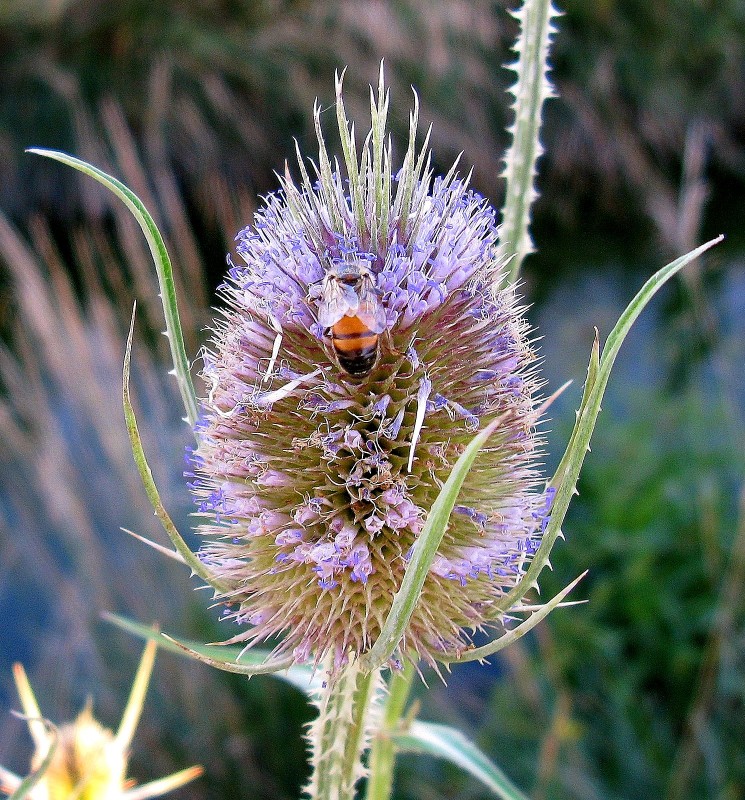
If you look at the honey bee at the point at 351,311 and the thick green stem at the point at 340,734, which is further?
the thick green stem at the point at 340,734

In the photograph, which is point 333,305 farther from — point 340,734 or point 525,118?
point 340,734

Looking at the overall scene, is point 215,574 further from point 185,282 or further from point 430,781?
point 185,282

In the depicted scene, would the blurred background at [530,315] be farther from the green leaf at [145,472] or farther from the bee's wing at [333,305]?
the green leaf at [145,472]

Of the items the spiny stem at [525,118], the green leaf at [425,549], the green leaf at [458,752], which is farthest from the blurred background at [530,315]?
the green leaf at [458,752]

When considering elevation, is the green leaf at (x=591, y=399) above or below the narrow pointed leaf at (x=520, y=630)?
above

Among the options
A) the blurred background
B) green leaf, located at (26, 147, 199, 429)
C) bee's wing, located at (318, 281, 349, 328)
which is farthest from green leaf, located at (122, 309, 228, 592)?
the blurred background

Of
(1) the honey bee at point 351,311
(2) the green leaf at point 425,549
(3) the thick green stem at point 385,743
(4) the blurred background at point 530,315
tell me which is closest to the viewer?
(2) the green leaf at point 425,549
